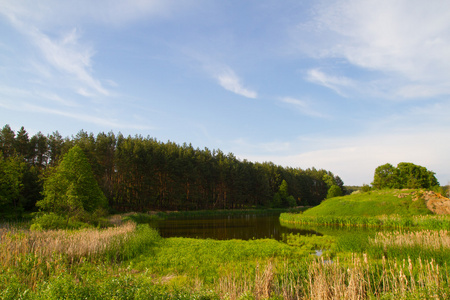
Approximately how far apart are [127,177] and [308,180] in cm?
10398

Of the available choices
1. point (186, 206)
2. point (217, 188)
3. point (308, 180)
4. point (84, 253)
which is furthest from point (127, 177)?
point (308, 180)

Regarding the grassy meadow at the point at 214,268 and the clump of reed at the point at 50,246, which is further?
the clump of reed at the point at 50,246

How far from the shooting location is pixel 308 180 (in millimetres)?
143500

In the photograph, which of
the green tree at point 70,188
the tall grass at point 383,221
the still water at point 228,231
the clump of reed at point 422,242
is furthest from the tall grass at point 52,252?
the tall grass at point 383,221

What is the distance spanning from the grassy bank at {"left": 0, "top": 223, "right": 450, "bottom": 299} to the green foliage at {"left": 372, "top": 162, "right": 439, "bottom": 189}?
7233cm

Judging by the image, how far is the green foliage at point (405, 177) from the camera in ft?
265

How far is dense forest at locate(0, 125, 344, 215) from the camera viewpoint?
48.9 metres

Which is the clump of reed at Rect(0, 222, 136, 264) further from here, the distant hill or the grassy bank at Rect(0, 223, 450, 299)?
the distant hill

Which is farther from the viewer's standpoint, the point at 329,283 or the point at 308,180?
the point at 308,180

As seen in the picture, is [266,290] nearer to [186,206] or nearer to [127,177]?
[127,177]

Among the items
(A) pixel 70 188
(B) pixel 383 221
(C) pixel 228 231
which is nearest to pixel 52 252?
(A) pixel 70 188

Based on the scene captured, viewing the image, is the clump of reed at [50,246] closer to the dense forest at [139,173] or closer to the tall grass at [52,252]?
the tall grass at [52,252]

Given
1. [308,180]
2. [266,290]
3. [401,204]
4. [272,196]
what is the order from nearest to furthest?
[266,290], [401,204], [272,196], [308,180]

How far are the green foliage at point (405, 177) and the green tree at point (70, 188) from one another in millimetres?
79130
